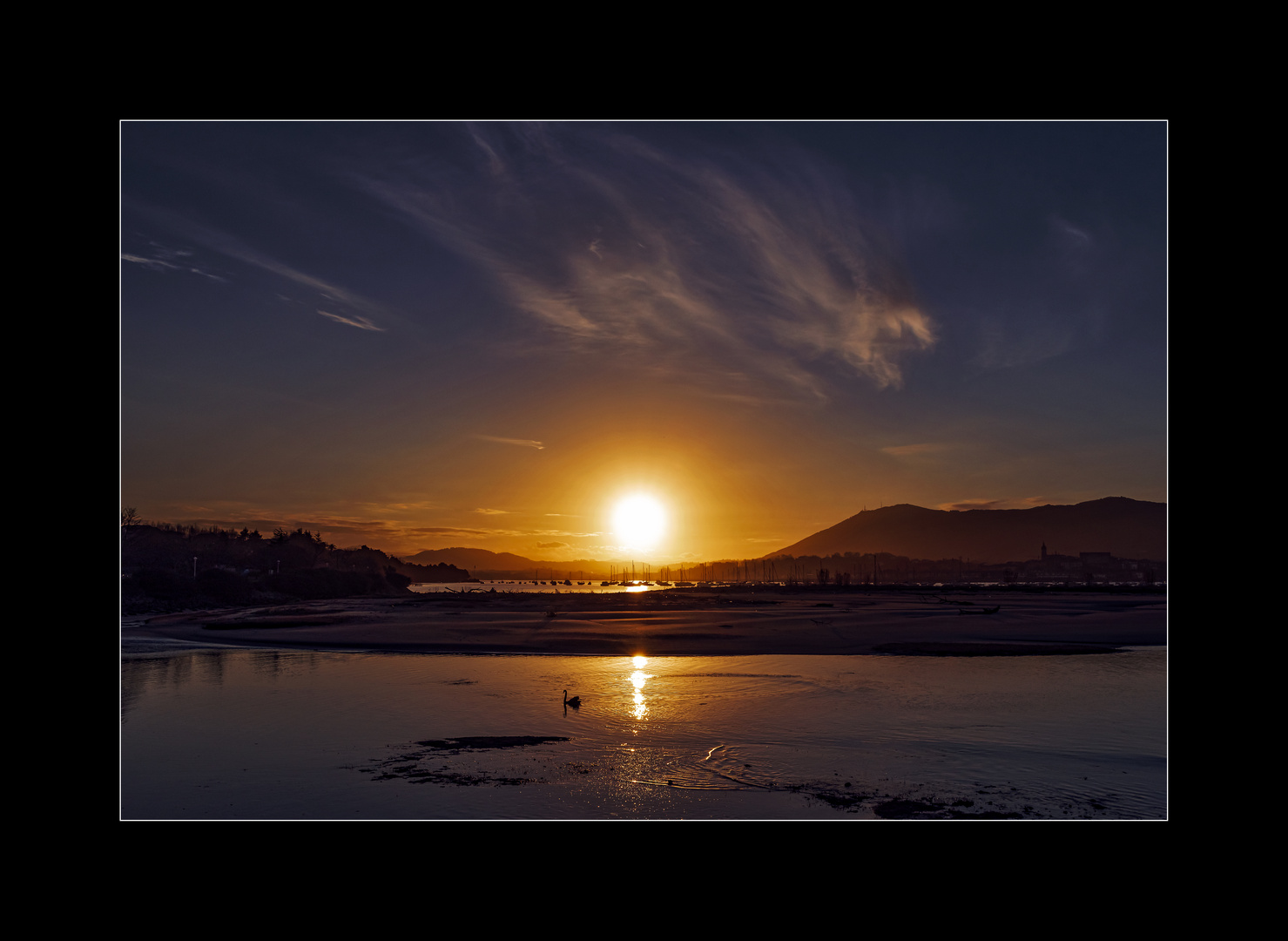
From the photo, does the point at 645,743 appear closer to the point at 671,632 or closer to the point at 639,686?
the point at 639,686

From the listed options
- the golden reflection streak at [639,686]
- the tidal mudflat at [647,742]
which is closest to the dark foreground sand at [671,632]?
the golden reflection streak at [639,686]

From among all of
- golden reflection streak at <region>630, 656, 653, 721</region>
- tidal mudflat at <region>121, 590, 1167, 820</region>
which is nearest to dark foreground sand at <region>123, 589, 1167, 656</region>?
golden reflection streak at <region>630, 656, 653, 721</region>

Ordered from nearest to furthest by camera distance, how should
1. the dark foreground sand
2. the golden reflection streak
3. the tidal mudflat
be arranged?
the tidal mudflat → the golden reflection streak → the dark foreground sand

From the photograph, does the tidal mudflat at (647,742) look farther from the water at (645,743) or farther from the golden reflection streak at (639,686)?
the golden reflection streak at (639,686)

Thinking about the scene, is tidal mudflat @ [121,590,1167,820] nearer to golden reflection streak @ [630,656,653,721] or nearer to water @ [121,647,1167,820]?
water @ [121,647,1167,820]

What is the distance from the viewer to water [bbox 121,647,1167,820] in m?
12.8

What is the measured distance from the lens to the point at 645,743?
17062 millimetres

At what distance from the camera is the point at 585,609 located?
8031cm

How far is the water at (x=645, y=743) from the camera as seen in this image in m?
12.8
